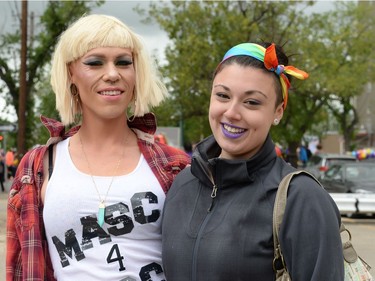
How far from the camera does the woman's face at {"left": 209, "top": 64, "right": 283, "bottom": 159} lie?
2285mm

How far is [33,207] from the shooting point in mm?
2697

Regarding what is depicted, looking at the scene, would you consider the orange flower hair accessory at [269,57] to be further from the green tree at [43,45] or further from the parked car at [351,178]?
the green tree at [43,45]

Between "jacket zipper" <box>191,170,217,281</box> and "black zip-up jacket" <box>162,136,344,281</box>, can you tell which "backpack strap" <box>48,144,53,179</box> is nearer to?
"black zip-up jacket" <box>162,136,344,281</box>

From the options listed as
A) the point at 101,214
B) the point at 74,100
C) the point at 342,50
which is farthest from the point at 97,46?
the point at 342,50

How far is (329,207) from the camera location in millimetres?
2062

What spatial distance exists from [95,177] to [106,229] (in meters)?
0.22

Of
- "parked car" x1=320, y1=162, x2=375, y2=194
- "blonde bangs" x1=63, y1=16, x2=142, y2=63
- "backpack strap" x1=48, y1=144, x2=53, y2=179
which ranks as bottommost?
"parked car" x1=320, y1=162, x2=375, y2=194

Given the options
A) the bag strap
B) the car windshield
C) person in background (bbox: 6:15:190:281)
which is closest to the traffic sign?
the car windshield

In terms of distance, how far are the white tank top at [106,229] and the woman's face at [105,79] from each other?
0.30 m

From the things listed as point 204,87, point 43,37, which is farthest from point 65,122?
point 204,87

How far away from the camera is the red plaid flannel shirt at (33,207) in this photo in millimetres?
2684

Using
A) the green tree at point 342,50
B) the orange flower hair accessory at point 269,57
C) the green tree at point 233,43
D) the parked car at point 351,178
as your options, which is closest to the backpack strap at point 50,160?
the orange flower hair accessory at point 269,57

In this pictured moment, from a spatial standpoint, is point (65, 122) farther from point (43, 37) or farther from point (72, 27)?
point (43, 37)

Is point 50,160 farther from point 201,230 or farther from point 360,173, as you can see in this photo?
point 360,173
